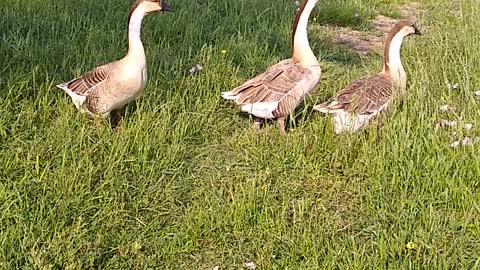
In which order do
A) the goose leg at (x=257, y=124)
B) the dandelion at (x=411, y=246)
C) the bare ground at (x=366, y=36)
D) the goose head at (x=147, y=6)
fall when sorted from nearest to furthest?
the dandelion at (x=411, y=246) < the goose head at (x=147, y=6) < the goose leg at (x=257, y=124) < the bare ground at (x=366, y=36)

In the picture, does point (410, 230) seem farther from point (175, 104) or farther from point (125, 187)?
point (175, 104)

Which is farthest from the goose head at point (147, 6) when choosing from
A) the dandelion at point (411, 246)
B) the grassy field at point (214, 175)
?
the dandelion at point (411, 246)

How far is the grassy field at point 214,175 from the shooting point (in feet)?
11.5

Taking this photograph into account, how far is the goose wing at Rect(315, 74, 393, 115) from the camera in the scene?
4742 mm

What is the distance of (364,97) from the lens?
15.8 ft

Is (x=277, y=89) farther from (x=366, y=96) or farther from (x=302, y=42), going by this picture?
(x=366, y=96)

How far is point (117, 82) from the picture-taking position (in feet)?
15.1

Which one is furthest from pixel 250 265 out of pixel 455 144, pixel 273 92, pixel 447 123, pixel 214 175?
pixel 447 123

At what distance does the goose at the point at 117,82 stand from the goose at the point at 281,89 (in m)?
0.72

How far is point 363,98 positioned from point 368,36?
3.56m

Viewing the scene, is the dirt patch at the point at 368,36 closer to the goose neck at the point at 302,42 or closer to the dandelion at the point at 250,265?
the goose neck at the point at 302,42

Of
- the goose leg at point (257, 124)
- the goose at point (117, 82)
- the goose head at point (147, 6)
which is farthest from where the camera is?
the goose leg at point (257, 124)

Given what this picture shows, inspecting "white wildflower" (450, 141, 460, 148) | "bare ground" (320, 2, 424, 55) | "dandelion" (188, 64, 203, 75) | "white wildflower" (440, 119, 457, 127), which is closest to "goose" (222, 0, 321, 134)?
"dandelion" (188, 64, 203, 75)

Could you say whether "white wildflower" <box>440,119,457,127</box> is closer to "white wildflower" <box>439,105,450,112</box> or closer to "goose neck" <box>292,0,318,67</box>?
"white wildflower" <box>439,105,450,112</box>
